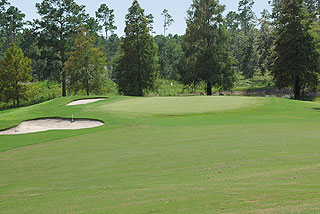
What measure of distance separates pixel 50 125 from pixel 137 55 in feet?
102

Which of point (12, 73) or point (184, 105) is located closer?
point (184, 105)

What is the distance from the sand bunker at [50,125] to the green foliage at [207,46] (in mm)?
31201

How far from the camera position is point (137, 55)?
54250mm

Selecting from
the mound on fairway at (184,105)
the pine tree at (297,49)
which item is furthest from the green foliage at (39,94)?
the pine tree at (297,49)

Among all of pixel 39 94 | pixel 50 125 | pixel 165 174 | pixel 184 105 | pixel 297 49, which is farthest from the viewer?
pixel 39 94


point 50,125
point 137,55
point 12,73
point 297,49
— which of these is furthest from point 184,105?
point 12,73

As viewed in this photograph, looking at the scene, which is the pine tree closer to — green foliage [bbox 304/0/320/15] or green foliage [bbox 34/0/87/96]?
green foliage [bbox 34/0/87/96]

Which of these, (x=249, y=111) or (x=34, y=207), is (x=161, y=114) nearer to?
(x=249, y=111)

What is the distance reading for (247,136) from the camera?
14.8 meters

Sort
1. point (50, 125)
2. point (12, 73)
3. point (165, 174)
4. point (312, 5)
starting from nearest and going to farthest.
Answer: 1. point (165, 174)
2. point (50, 125)
3. point (12, 73)
4. point (312, 5)

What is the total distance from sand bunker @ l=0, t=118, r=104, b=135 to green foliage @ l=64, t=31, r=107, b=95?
2579cm

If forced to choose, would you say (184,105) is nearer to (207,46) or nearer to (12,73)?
(207,46)

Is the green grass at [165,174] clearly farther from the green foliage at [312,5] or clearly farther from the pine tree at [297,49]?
the green foliage at [312,5]

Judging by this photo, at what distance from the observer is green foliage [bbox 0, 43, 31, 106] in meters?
47.7
